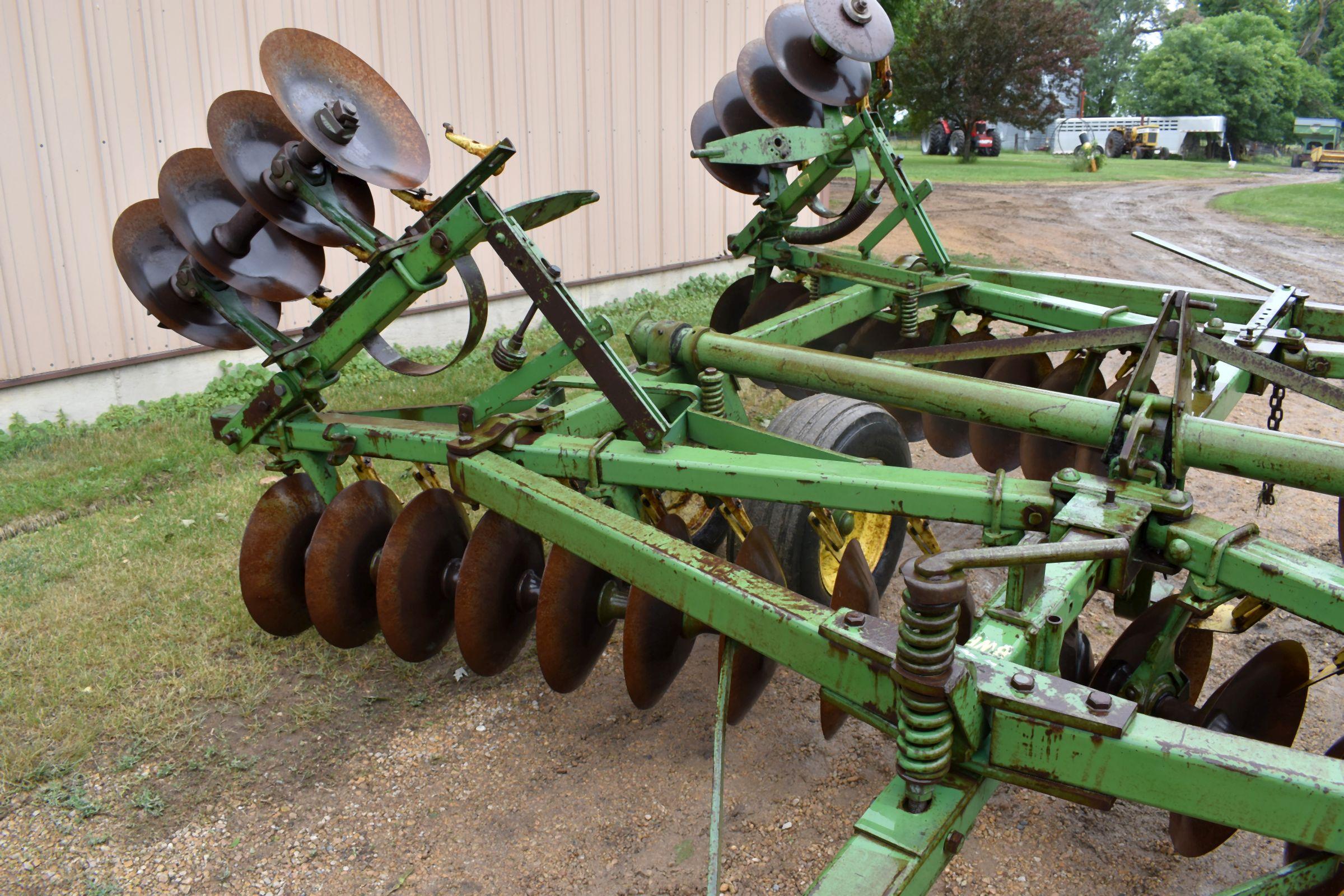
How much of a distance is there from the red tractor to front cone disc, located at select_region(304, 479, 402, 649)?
81.7 ft

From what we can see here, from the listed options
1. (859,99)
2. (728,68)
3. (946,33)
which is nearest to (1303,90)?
(946,33)

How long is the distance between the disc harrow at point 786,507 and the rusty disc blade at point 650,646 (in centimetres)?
1

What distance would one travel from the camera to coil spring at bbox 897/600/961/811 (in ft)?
5.23

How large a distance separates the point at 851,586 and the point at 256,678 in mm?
1885

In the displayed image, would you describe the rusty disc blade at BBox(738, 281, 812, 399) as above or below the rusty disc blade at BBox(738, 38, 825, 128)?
below

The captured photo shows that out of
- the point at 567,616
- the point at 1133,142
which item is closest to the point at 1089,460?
the point at 567,616

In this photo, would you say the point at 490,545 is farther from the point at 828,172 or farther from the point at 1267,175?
the point at 1267,175

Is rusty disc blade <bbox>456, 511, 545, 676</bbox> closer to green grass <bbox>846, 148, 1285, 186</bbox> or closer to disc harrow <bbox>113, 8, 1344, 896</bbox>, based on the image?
disc harrow <bbox>113, 8, 1344, 896</bbox>

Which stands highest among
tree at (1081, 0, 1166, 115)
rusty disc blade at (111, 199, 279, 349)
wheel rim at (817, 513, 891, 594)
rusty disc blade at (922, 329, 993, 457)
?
tree at (1081, 0, 1166, 115)

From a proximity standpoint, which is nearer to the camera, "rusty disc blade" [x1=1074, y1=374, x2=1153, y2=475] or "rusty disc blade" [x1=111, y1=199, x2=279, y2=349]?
"rusty disc blade" [x1=111, y1=199, x2=279, y2=349]

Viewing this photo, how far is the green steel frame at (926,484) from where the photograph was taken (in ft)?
5.34

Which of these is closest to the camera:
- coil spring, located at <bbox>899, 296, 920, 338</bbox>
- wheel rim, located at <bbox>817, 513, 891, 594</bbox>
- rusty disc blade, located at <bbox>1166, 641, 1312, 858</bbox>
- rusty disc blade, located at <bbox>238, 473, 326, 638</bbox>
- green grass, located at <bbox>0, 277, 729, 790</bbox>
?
rusty disc blade, located at <bbox>1166, 641, 1312, 858</bbox>

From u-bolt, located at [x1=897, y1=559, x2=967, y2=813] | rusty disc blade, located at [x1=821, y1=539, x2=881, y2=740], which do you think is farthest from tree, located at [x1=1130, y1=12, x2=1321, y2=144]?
u-bolt, located at [x1=897, y1=559, x2=967, y2=813]

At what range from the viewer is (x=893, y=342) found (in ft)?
16.5
